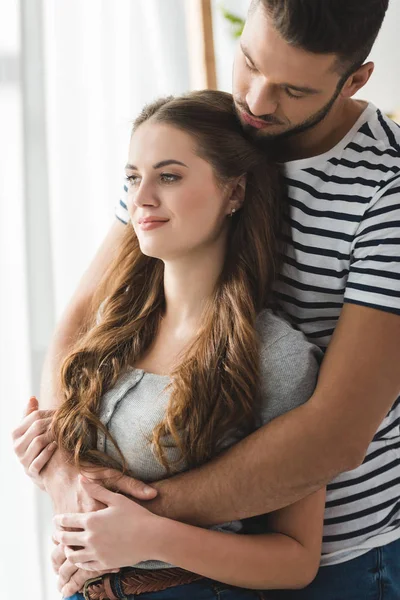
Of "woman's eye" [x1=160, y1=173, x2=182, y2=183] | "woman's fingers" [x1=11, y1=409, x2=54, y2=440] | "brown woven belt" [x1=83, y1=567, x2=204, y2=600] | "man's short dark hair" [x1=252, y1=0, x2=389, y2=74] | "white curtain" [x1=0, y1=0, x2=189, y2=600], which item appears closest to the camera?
"man's short dark hair" [x1=252, y1=0, x2=389, y2=74]

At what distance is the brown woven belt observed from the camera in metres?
1.54

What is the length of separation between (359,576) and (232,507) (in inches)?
14.3

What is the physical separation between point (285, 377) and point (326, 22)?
0.64 metres

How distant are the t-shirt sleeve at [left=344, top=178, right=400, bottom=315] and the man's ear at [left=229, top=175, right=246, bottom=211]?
265mm

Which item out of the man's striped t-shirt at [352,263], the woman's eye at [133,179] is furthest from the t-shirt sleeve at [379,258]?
the woman's eye at [133,179]

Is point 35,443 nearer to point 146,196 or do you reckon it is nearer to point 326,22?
point 146,196

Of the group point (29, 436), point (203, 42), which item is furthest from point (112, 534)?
point (203, 42)

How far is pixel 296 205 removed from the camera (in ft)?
5.53

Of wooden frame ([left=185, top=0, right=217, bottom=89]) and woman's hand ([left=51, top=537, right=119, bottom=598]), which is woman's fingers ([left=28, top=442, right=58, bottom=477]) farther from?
wooden frame ([left=185, top=0, right=217, bottom=89])

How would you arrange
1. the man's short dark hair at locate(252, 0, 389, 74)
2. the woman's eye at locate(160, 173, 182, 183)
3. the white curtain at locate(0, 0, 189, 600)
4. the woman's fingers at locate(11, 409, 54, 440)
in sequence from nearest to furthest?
the man's short dark hair at locate(252, 0, 389, 74)
the woman's eye at locate(160, 173, 182, 183)
the woman's fingers at locate(11, 409, 54, 440)
the white curtain at locate(0, 0, 189, 600)

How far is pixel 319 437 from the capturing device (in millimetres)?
1499

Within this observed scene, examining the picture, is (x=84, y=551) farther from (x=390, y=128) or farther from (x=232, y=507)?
(x=390, y=128)

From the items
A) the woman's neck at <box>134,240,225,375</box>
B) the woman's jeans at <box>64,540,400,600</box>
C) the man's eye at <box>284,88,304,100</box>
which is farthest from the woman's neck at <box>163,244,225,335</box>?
the woman's jeans at <box>64,540,400,600</box>

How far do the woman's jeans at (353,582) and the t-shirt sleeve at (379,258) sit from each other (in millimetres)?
556
